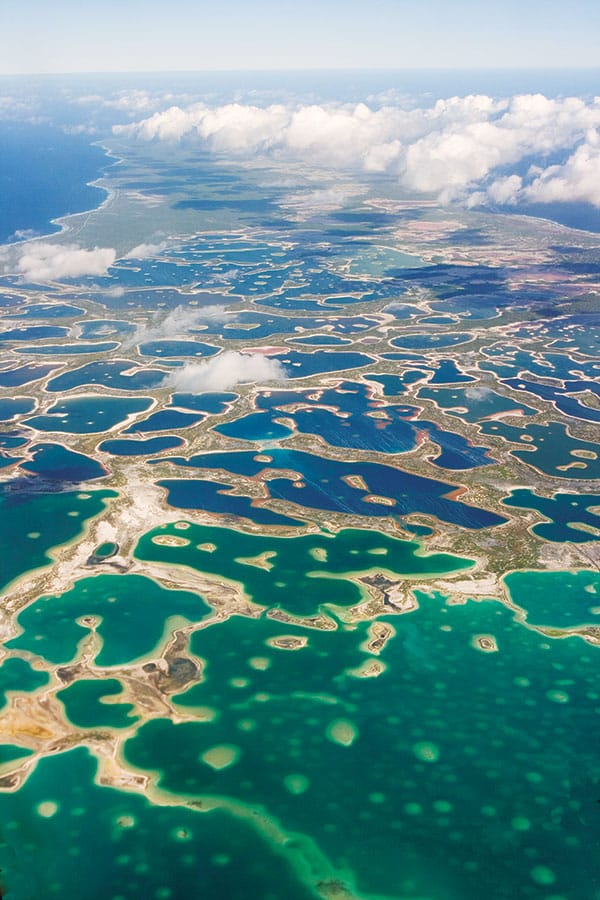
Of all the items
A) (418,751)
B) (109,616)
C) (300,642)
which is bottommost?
(418,751)

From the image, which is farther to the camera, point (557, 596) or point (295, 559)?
point (295, 559)

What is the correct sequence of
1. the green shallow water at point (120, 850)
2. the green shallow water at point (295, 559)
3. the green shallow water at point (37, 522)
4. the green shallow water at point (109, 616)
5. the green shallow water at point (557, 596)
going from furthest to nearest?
1. the green shallow water at point (37, 522)
2. the green shallow water at point (295, 559)
3. the green shallow water at point (557, 596)
4. the green shallow water at point (109, 616)
5. the green shallow water at point (120, 850)

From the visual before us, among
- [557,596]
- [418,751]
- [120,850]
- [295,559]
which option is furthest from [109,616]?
[557,596]

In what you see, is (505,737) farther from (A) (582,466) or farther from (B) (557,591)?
(A) (582,466)

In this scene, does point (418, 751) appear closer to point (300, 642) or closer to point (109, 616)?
point (300, 642)

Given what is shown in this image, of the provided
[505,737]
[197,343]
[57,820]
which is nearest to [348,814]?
[505,737]

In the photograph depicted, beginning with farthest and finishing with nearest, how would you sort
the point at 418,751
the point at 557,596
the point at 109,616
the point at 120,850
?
the point at 557,596 < the point at 109,616 < the point at 418,751 < the point at 120,850

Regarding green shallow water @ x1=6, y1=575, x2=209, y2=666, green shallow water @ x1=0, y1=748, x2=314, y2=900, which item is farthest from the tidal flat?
green shallow water @ x1=6, y1=575, x2=209, y2=666

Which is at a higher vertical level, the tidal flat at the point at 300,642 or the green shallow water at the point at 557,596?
the tidal flat at the point at 300,642

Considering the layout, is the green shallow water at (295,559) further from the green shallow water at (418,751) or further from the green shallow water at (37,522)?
the green shallow water at (37,522)

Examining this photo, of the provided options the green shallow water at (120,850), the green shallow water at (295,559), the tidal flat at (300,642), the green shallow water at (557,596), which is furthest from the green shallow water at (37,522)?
the green shallow water at (557,596)

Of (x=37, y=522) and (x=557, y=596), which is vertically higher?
(x=37, y=522)
